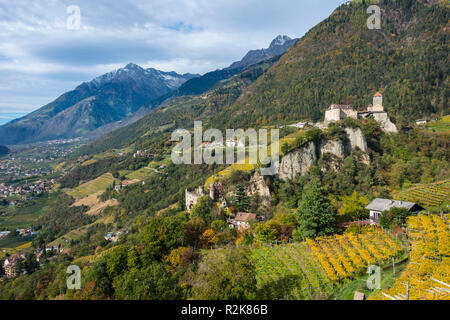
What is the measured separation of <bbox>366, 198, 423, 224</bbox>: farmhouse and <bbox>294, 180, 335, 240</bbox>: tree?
7.47 m

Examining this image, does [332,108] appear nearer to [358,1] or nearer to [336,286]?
[336,286]

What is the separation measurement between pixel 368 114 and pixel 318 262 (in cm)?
4901

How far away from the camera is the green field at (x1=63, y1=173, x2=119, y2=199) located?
10538 cm

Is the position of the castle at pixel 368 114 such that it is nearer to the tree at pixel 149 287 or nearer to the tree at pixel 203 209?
the tree at pixel 203 209

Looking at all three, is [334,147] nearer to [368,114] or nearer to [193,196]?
[368,114]

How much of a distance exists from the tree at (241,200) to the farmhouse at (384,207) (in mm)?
18453

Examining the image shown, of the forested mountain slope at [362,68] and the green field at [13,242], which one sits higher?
the forested mountain slope at [362,68]

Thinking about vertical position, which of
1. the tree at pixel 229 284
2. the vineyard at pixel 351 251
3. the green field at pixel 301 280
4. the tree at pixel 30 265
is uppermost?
the tree at pixel 229 284

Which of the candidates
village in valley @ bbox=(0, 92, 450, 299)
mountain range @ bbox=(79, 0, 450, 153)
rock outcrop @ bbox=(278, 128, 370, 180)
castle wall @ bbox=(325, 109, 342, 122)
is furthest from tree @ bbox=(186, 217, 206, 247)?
mountain range @ bbox=(79, 0, 450, 153)

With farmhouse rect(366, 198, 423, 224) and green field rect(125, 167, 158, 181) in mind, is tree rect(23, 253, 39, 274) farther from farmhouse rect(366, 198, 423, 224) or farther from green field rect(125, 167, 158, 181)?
farmhouse rect(366, 198, 423, 224)

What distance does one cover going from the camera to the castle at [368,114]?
55.2 metres

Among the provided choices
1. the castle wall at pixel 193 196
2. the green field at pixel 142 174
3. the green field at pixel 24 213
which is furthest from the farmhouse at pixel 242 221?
the green field at pixel 24 213

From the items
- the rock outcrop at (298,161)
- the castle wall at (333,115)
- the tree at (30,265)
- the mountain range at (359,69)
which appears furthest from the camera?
the mountain range at (359,69)
